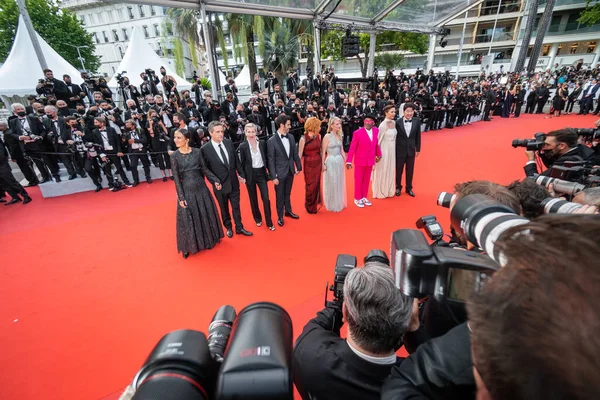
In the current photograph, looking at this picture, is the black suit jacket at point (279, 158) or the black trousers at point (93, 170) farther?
the black trousers at point (93, 170)

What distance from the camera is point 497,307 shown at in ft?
1.60

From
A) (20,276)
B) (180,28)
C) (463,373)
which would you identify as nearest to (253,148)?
(20,276)

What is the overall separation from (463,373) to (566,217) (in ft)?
1.73

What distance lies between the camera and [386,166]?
17.4 feet

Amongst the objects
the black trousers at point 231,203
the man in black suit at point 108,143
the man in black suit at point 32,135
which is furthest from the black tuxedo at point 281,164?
the man in black suit at point 32,135

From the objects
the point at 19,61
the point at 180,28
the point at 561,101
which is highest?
the point at 180,28

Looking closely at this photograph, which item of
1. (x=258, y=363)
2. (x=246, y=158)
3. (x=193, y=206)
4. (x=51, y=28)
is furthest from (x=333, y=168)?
(x=51, y=28)

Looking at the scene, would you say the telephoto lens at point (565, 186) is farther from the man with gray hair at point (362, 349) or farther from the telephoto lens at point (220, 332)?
the telephoto lens at point (220, 332)

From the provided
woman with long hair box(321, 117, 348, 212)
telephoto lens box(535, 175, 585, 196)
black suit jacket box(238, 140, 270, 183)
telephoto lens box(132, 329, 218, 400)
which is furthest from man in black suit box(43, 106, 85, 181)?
telephoto lens box(535, 175, 585, 196)

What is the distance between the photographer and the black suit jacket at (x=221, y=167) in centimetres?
384

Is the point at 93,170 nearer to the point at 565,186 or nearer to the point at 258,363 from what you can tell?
the point at 258,363

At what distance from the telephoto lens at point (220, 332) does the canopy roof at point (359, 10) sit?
8855mm

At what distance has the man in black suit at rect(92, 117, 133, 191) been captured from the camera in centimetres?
637

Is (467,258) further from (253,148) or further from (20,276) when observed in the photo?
(20,276)
